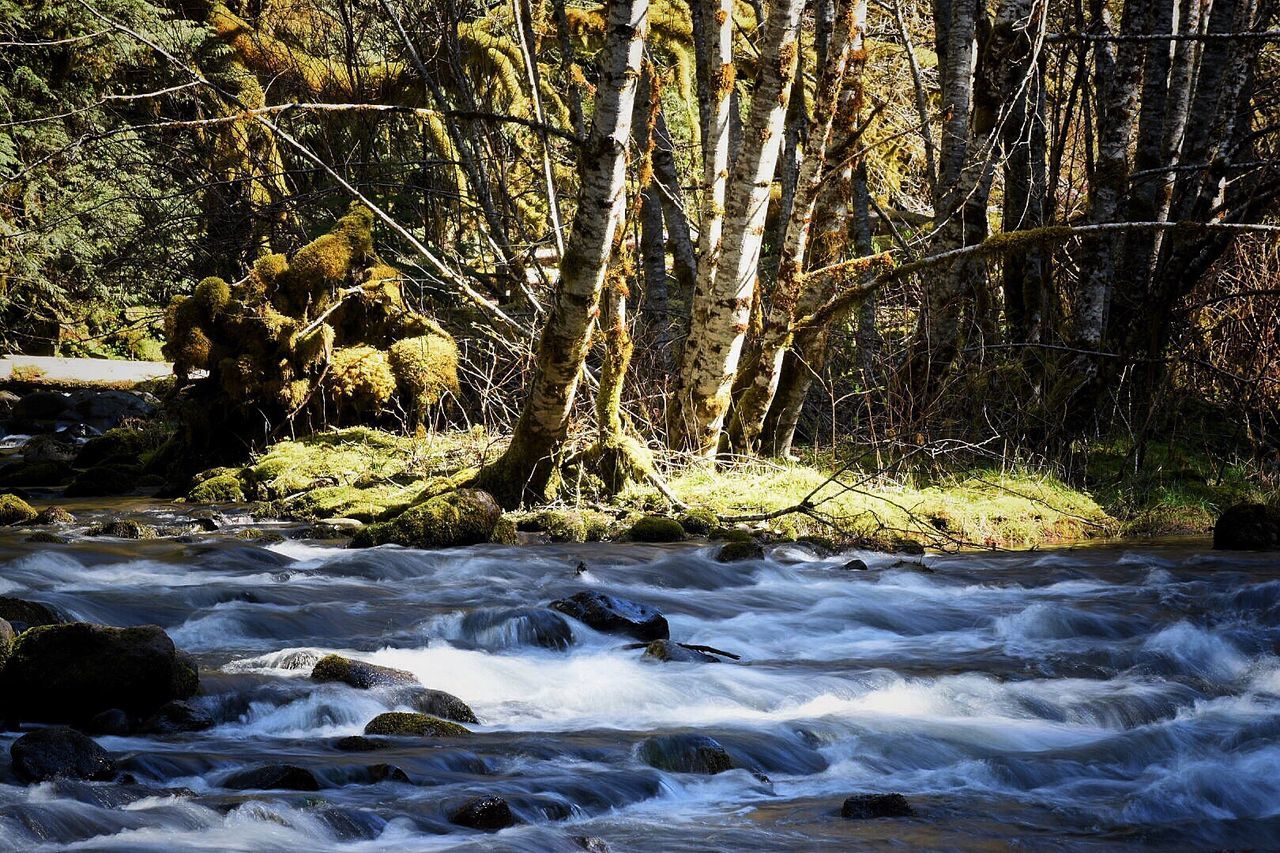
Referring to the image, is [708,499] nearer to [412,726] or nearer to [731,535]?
[731,535]

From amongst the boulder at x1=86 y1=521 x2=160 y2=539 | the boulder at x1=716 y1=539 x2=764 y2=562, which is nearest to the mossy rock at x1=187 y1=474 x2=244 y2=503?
the boulder at x1=86 y1=521 x2=160 y2=539

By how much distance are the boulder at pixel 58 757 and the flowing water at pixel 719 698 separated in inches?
3.1

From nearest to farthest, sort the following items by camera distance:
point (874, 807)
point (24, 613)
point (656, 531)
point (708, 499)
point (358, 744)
A: point (874, 807), point (358, 744), point (24, 613), point (656, 531), point (708, 499)

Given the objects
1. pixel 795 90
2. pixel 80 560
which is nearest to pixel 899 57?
pixel 795 90

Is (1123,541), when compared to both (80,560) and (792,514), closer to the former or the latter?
(792,514)

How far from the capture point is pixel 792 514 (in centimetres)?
937

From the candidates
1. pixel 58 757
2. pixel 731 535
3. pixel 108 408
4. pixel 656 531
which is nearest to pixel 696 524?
pixel 731 535

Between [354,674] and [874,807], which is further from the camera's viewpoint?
[354,674]

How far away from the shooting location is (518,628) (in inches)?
259

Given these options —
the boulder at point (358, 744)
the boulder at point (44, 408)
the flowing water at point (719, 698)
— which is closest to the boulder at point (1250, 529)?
the flowing water at point (719, 698)

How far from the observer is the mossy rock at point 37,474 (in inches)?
509

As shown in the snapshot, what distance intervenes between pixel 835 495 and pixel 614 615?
2874mm

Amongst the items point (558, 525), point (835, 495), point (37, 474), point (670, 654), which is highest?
point (835, 495)

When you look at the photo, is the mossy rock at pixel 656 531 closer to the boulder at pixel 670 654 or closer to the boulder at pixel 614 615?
the boulder at pixel 614 615
